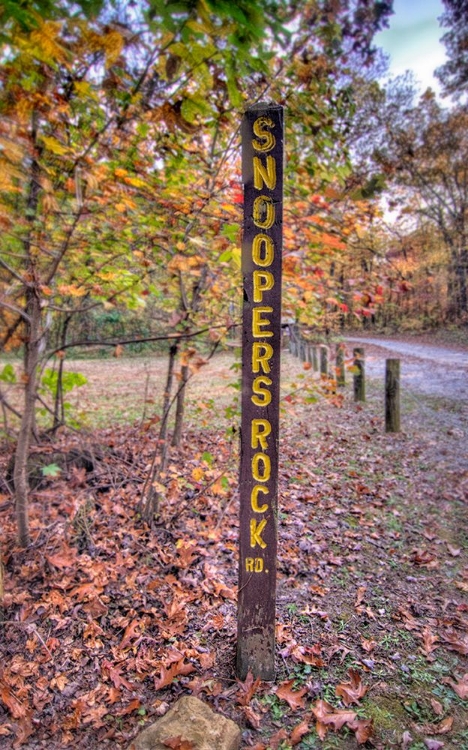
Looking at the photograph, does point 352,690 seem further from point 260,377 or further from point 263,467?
point 260,377

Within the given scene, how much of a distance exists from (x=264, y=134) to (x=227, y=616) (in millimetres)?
3008

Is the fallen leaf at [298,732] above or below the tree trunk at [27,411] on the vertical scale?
below

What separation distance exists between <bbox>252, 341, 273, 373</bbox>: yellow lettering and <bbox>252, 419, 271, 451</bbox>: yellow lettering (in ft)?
0.88

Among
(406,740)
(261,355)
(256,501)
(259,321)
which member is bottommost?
(406,740)

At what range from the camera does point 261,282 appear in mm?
2004

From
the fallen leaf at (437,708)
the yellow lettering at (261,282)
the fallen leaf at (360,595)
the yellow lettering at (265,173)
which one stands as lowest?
the fallen leaf at (437,708)

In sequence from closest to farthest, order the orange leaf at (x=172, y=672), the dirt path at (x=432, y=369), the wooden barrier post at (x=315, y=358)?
the orange leaf at (x=172, y=672)
the dirt path at (x=432, y=369)
the wooden barrier post at (x=315, y=358)

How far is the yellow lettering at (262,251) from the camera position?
1.99 meters

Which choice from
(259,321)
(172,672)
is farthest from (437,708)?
(259,321)

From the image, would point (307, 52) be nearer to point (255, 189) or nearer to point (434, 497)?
point (255, 189)

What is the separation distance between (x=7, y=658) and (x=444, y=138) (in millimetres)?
22439

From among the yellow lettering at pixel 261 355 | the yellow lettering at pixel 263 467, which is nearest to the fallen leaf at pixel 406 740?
the yellow lettering at pixel 263 467

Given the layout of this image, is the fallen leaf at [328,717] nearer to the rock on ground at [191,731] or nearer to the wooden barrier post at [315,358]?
the rock on ground at [191,731]

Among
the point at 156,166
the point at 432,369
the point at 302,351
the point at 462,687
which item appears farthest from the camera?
the point at 302,351
